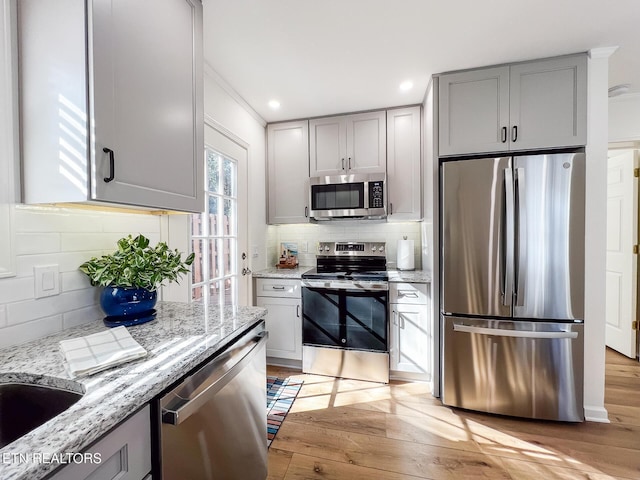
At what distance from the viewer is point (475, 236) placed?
6.34 feet

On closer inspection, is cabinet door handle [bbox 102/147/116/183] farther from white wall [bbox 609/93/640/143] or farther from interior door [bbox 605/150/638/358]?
interior door [bbox 605/150/638/358]

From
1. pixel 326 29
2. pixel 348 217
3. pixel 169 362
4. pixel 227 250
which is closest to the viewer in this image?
pixel 169 362

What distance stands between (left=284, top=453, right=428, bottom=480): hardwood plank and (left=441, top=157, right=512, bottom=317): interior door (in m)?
1.08

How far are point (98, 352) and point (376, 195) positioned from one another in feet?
7.36

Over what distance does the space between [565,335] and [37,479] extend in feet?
8.15

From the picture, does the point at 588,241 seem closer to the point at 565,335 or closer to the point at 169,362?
the point at 565,335

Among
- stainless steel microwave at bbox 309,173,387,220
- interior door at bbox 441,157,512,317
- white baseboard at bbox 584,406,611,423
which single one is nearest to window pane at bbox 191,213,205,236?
stainless steel microwave at bbox 309,173,387,220

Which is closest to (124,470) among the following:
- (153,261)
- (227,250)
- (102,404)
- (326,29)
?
(102,404)

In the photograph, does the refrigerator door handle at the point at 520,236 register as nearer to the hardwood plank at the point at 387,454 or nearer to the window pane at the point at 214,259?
the hardwood plank at the point at 387,454

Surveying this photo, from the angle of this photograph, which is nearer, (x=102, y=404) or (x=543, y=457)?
(x=102, y=404)

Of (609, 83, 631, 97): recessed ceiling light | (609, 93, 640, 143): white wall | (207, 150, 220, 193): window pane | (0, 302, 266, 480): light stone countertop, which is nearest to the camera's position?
(0, 302, 266, 480): light stone countertop

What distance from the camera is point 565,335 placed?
1821mm

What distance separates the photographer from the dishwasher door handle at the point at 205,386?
28.9 inches

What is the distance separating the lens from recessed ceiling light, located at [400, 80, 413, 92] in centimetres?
220
